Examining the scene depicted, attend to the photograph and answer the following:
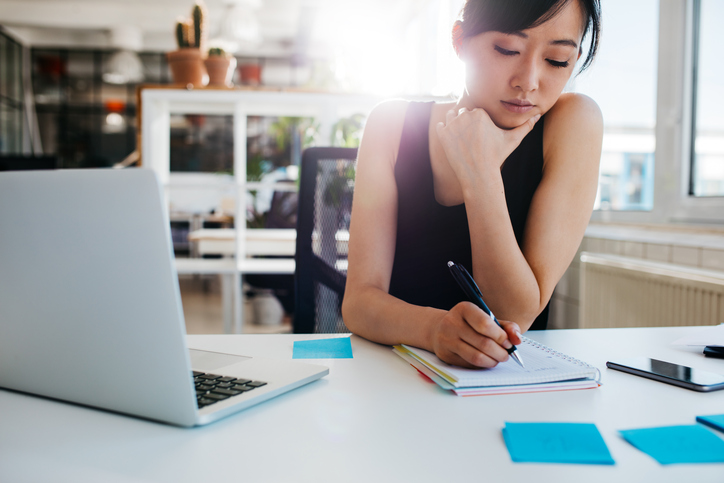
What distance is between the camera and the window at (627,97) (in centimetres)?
229

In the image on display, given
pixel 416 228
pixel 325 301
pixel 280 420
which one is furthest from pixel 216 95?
pixel 280 420

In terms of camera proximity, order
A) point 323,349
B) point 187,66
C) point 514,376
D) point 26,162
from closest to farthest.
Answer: point 514,376, point 323,349, point 187,66, point 26,162

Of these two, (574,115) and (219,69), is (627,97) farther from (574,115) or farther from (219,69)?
(219,69)

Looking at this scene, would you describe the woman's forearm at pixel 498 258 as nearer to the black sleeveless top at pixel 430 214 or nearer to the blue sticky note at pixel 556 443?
the black sleeveless top at pixel 430 214

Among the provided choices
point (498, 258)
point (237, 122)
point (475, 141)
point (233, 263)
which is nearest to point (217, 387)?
point (498, 258)

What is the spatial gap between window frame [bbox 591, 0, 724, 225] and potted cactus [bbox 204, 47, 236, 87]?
6.21 feet

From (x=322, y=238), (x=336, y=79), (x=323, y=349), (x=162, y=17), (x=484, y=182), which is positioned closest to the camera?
(x=323, y=349)

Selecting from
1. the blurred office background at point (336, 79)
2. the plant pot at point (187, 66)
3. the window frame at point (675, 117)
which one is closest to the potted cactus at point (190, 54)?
the plant pot at point (187, 66)

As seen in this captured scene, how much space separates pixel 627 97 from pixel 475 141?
6.28 feet

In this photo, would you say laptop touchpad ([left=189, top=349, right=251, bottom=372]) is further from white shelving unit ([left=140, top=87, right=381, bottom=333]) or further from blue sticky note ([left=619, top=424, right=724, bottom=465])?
white shelving unit ([left=140, top=87, right=381, bottom=333])

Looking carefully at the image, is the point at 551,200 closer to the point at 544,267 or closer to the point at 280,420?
the point at 544,267

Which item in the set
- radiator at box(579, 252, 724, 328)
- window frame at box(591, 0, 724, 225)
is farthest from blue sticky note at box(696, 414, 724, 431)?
window frame at box(591, 0, 724, 225)

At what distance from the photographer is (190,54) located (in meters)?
2.56

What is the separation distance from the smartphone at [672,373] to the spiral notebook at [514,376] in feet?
0.21
